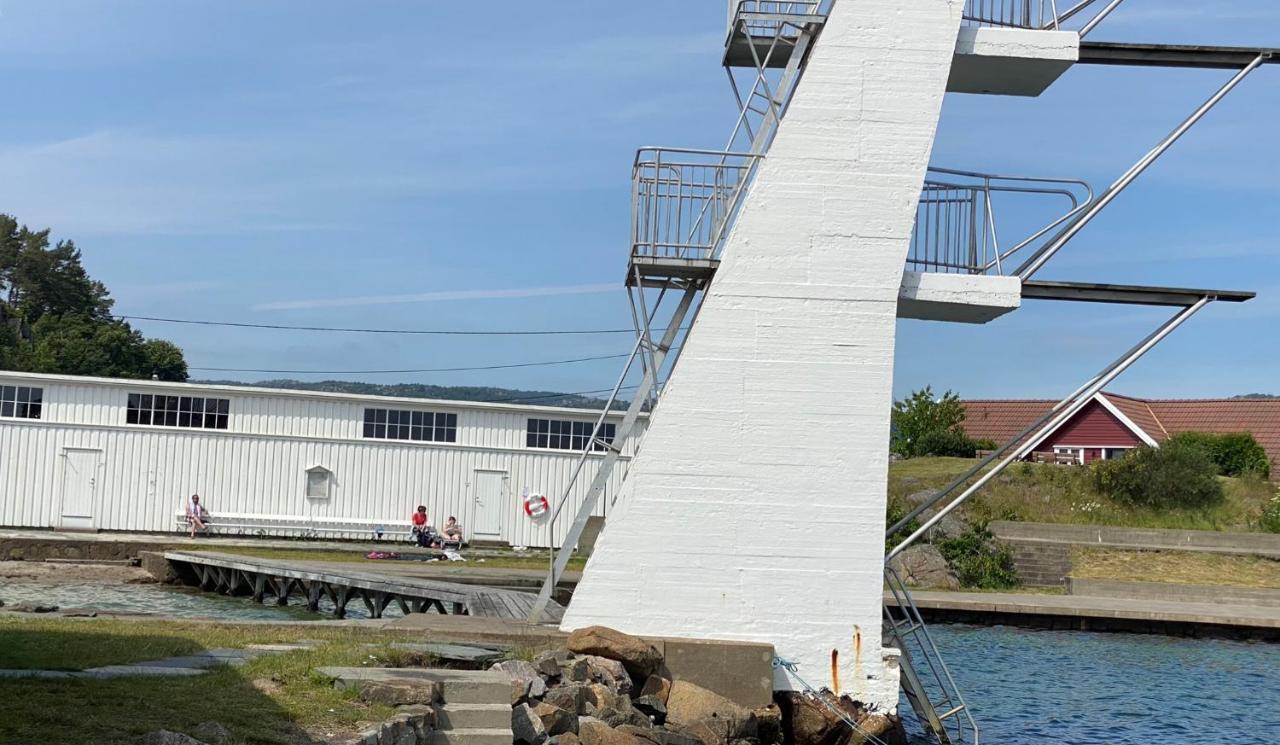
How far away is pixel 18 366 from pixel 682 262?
61.2 meters

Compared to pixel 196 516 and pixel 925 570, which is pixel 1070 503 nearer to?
pixel 925 570

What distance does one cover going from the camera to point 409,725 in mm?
8266

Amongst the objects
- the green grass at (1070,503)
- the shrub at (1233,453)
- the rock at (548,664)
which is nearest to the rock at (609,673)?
the rock at (548,664)

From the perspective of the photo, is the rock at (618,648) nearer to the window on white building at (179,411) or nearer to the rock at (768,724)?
the rock at (768,724)

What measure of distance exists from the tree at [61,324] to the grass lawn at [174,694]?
59589mm

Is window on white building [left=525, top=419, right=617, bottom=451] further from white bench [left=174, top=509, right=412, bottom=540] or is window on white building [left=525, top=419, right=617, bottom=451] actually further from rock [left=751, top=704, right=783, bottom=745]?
rock [left=751, top=704, right=783, bottom=745]

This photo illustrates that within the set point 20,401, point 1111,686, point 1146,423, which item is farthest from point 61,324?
point 1111,686

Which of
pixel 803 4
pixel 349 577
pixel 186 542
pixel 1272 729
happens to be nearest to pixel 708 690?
pixel 803 4

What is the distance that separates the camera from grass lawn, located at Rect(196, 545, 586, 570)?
1141 inches

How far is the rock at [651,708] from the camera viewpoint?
1149cm

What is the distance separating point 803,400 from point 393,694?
523 cm

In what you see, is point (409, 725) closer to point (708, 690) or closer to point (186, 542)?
point (708, 690)

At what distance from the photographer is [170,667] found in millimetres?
9859

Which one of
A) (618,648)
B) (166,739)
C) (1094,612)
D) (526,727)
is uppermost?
(166,739)
